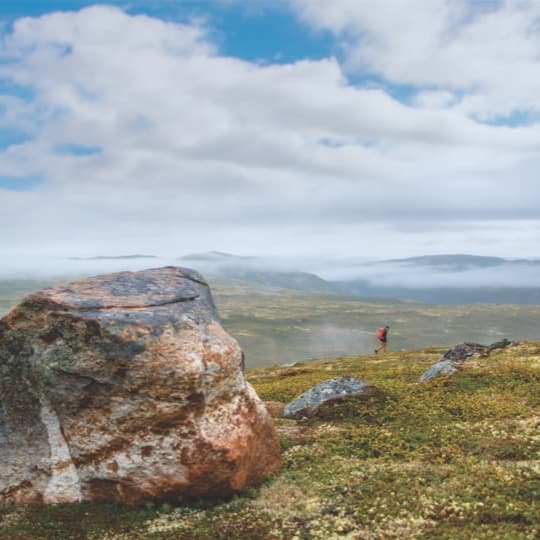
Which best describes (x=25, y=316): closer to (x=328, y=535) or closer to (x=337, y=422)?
(x=328, y=535)

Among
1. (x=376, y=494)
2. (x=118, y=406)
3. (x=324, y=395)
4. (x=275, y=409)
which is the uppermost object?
(x=118, y=406)

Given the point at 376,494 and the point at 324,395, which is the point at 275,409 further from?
the point at 376,494

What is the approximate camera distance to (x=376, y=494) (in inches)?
776

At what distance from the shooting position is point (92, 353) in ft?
69.5

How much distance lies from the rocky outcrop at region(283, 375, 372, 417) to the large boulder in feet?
34.6

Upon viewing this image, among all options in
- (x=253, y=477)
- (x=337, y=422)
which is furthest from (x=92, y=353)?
(x=337, y=422)

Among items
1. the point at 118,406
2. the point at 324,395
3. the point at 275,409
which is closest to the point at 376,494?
the point at 118,406

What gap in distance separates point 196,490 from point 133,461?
267 cm

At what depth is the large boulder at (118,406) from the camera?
20.5m

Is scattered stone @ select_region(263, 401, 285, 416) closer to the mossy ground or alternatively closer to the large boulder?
the mossy ground

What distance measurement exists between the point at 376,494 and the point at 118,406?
10.3 m

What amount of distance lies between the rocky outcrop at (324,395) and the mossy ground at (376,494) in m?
2.74

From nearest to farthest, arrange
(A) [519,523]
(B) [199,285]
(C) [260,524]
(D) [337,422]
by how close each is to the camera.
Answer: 1. (A) [519,523]
2. (C) [260,524]
3. (B) [199,285]
4. (D) [337,422]

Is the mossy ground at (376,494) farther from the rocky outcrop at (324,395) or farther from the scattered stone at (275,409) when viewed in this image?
the scattered stone at (275,409)
